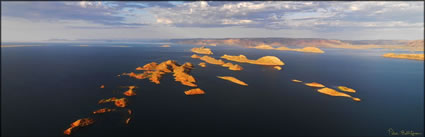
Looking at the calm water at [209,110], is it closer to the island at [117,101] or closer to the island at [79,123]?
the island at [79,123]

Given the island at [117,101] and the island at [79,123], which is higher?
the island at [117,101]

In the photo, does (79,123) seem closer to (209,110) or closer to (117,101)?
(117,101)

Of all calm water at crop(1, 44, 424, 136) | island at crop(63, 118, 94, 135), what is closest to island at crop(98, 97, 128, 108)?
calm water at crop(1, 44, 424, 136)

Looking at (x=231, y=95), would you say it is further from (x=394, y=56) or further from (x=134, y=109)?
(x=394, y=56)

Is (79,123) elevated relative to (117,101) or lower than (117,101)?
lower

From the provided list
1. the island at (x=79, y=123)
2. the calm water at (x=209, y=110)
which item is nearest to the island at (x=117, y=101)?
the calm water at (x=209, y=110)

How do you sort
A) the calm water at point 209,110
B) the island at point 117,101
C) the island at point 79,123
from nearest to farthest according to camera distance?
1. the island at point 79,123
2. the calm water at point 209,110
3. the island at point 117,101

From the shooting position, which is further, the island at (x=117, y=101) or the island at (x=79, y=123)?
the island at (x=117, y=101)

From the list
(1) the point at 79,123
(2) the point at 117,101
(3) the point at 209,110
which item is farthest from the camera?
(2) the point at 117,101

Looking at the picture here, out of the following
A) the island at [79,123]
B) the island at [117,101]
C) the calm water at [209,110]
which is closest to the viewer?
the island at [79,123]

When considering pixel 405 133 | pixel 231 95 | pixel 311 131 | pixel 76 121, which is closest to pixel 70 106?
pixel 76 121

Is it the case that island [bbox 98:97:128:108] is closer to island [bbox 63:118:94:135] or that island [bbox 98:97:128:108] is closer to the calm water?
the calm water

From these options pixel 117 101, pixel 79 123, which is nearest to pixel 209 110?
pixel 117 101
